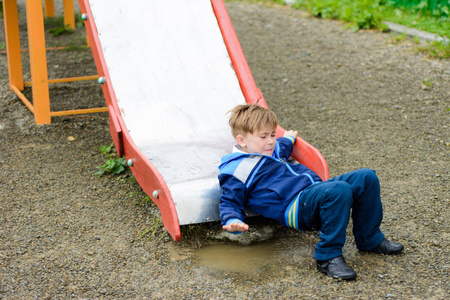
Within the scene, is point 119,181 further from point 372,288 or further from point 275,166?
point 372,288

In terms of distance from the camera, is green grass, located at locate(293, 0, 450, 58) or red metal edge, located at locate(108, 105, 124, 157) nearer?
red metal edge, located at locate(108, 105, 124, 157)

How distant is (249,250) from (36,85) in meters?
2.29

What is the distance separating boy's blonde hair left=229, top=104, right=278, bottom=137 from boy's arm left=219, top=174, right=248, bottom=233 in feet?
0.83

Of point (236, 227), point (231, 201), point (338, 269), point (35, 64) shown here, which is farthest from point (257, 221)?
point (35, 64)

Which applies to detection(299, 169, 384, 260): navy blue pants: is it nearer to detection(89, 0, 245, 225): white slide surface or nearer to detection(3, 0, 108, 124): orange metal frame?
detection(89, 0, 245, 225): white slide surface

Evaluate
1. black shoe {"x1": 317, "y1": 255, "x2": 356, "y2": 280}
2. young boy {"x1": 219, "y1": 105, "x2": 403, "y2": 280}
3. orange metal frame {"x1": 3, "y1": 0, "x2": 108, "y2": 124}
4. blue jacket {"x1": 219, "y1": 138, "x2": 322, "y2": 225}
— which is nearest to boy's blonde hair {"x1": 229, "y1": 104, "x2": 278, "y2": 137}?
young boy {"x1": 219, "y1": 105, "x2": 403, "y2": 280}

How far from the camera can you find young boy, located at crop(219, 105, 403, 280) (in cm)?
224

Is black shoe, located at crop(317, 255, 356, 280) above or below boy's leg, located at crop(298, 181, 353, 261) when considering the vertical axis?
below

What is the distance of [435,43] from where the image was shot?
212 inches

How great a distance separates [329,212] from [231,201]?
17.9 inches

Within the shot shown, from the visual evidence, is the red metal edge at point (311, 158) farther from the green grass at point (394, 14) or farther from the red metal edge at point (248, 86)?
the green grass at point (394, 14)

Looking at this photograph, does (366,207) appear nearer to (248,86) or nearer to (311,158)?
(311,158)

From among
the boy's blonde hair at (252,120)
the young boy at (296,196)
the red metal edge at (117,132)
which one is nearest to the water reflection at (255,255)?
the young boy at (296,196)

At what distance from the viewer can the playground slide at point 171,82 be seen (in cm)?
300
